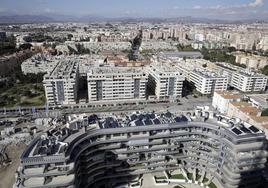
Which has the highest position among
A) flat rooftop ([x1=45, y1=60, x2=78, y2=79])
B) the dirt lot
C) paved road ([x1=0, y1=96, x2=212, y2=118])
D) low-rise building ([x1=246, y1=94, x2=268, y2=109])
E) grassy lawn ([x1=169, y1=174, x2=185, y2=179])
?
flat rooftop ([x1=45, y1=60, x2=78, y2=79])

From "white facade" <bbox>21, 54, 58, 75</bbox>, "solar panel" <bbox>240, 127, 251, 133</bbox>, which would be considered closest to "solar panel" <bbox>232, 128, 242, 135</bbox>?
"solar panel" <bbox>240, 127, 251, 133</bbox>

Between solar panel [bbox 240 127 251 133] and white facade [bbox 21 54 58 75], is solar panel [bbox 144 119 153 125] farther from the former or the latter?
white facade [bbox 21 54 58 75]

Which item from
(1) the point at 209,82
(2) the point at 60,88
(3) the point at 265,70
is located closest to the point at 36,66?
(2) the point at 60,88

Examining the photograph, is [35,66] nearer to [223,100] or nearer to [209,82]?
[209,82]

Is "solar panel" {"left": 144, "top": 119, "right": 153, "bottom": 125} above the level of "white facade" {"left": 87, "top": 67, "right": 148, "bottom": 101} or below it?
above

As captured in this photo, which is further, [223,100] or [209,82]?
[209,82]

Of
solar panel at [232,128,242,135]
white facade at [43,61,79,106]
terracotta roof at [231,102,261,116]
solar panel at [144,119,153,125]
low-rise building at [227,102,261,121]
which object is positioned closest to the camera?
solar panel at [232,128,242,135]

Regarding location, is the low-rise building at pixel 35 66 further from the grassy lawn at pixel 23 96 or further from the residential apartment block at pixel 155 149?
the residential apartment block at pixel 155 149

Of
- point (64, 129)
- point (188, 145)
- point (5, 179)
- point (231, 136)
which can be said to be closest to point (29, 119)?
point (5, 179)
